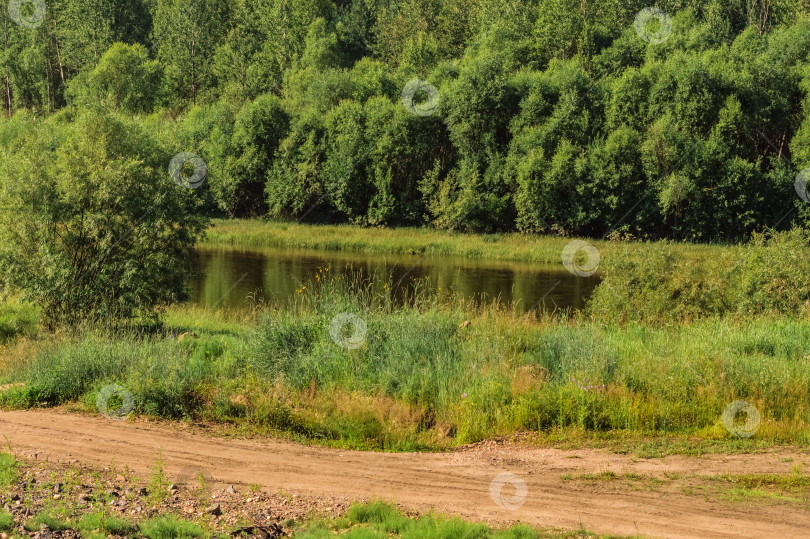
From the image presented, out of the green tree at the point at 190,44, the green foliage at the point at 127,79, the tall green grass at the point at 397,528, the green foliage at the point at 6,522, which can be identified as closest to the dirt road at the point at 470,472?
the tall green grass at the point at 397,528

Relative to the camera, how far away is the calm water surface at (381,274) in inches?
1251

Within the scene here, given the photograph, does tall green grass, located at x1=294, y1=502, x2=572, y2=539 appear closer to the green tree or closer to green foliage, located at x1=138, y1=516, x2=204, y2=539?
green foliage, located at x1=138, y1=516, x2=204, y2=539

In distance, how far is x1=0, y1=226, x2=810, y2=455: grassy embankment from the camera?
12094mm

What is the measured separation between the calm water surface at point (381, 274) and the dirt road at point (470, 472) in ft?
49.7

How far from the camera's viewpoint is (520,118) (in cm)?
6331

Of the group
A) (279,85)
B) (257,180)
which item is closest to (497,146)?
(257,180)

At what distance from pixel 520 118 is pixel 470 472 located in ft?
185

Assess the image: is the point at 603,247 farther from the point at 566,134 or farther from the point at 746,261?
the point at 746,261

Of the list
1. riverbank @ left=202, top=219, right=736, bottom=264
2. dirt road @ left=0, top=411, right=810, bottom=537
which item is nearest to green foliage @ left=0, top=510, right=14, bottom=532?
dirt road @ left=0, top=411, right=810, bottom=537

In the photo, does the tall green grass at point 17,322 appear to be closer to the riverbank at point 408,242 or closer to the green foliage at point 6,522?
the green foliage at point 6,522

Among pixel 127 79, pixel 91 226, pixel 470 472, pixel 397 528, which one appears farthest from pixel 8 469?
pixel 127 79

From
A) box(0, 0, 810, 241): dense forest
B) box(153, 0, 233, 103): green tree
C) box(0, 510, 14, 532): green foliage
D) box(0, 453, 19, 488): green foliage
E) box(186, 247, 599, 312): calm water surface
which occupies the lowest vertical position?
box(186, 247, 599, 312): calm water surface

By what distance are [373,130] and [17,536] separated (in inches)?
2433

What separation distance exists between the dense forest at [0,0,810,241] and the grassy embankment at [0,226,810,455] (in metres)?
32.0
